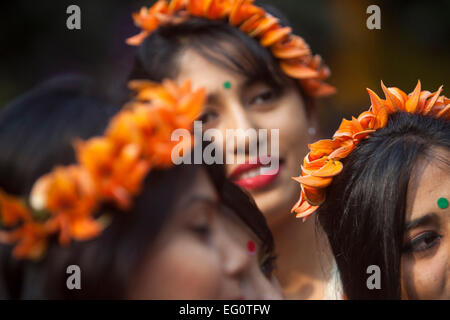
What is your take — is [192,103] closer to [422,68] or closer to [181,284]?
[181,284]

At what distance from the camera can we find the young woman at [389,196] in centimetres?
136

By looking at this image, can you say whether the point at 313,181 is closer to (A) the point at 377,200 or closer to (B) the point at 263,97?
(A) the point at 377,200

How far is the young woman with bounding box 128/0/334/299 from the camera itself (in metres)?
1.84

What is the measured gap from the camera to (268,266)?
1.43m

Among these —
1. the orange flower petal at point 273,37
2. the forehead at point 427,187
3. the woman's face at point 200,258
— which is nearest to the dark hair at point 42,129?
the woman's face at point 200,258

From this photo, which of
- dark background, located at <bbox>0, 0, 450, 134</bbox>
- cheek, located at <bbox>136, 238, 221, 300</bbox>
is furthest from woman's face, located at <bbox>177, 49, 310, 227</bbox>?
dark background, located at <bbox>0, 0, 450, 134</bbox>

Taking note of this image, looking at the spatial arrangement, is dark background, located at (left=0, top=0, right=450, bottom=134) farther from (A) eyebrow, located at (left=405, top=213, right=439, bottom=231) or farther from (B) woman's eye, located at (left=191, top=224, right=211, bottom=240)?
(B) woman's eye, located at (left=191, top=224, right=211, bottom=240)

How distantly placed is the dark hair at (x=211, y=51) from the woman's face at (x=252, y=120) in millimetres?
24

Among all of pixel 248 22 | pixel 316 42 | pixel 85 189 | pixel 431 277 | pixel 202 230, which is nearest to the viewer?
pixel 85 189

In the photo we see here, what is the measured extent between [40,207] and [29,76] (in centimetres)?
301

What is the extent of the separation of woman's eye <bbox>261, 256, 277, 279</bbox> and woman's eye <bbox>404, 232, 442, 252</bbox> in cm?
33

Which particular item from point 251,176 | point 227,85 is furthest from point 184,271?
point 227,85

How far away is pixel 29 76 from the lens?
3.88 meters
